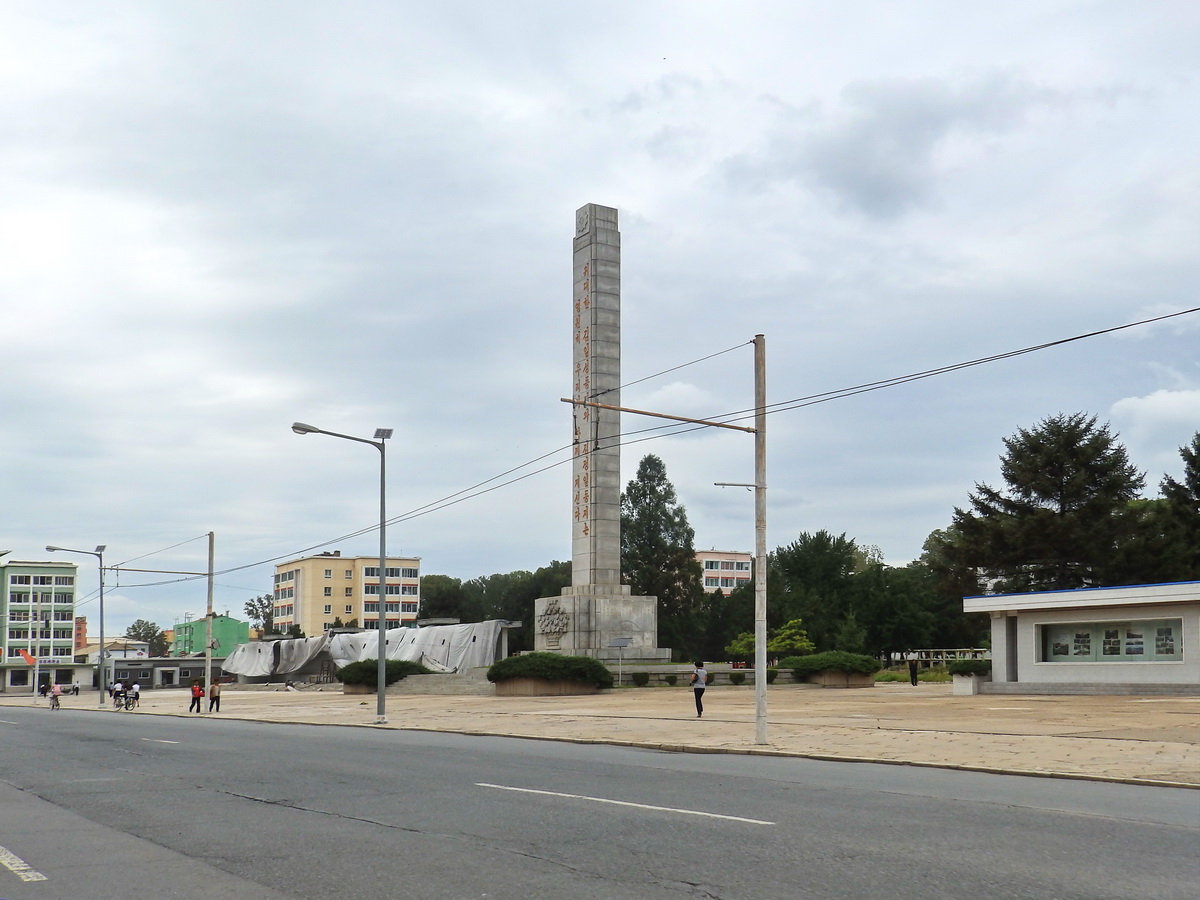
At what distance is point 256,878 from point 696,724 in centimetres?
2047

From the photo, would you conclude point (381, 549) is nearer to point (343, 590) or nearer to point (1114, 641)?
point (1114, 641)

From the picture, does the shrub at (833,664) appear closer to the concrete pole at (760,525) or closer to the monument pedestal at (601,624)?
the monument pedestal at (601,624)

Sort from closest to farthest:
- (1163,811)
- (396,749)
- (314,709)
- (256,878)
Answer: (256,878)
(1163,811)
(396,749)
(314,709)

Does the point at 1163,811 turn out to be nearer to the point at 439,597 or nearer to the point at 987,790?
the point at 987,790

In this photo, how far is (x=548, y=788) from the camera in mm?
14133

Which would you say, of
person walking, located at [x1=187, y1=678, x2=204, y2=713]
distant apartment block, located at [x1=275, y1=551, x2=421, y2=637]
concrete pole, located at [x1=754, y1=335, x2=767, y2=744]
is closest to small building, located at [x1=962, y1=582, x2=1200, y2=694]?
concrete pole, located at [x1=754, y1=335, x2=767, y2=744]

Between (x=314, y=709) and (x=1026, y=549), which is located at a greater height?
(x=1026, y=549)

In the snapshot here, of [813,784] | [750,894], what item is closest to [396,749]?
[813,784]

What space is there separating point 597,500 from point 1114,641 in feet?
73.0

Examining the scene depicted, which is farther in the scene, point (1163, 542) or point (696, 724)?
point (1163, 542)

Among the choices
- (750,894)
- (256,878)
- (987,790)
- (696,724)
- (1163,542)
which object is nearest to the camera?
(750,894)

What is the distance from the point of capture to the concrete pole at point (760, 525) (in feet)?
71.1

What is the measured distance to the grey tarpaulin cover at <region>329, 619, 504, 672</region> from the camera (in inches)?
2334

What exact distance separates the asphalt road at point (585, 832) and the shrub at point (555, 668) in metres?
26.7
